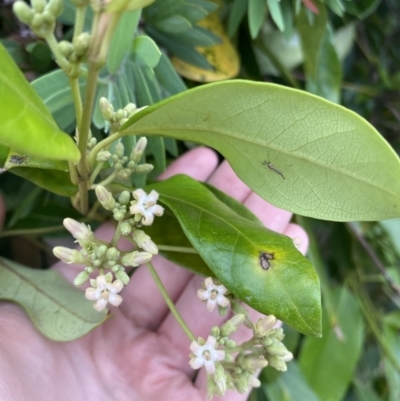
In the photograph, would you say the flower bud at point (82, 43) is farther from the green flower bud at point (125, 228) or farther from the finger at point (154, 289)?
the finger at point (154, 289)

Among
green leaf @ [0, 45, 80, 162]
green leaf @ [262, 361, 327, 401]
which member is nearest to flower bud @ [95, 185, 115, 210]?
green leaf @ [0, 45, 80, 162]

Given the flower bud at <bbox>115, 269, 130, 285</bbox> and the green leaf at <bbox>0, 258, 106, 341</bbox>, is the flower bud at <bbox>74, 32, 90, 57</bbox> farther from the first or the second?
the green leaf at <bbox>0, 258, 106, 341</bbox>

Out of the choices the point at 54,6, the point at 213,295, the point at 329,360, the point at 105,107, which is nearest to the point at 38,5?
the point at 54,6

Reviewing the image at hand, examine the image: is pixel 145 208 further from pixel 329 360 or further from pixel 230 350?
pixel 329 360

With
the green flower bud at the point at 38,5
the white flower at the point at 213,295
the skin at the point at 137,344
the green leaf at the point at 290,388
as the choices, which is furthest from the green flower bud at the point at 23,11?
the green leaf at the point at 290,388

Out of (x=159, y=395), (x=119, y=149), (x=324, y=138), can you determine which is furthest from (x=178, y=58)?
(x=159, y=395)
